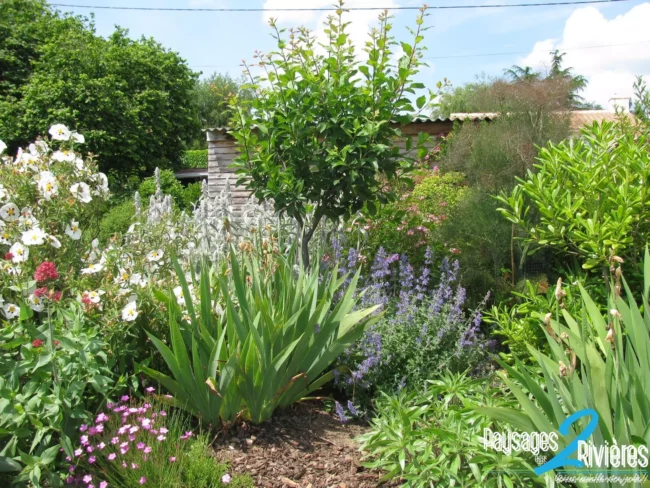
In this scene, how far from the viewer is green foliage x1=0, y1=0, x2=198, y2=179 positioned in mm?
18656

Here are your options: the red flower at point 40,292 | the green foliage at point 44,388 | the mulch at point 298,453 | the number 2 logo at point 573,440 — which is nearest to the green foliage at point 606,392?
the number 2 logo at point 573,440

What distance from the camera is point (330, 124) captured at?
3812 mm

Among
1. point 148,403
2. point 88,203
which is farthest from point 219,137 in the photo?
point 148,403

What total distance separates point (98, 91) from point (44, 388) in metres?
19.4

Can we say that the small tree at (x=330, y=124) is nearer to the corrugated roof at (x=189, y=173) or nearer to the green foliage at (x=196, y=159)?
the corrugated roof at (x=189, y=173)

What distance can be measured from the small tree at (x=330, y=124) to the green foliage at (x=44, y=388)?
1901 mm

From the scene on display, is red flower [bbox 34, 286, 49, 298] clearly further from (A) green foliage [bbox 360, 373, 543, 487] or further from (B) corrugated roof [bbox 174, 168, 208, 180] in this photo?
(B) corrugated roof [bbox 174, 168, 208, 180]

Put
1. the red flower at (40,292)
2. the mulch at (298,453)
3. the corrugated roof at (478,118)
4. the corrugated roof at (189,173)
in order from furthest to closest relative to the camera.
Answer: the corrugated roof at (189,173) → the corrugated roof at (478,118) → the mulch at (298,453) → the red flower at (40,292)

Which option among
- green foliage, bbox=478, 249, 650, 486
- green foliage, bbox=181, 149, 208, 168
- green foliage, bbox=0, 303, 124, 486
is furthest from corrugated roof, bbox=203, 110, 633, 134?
green foliage, bbox=181, 149, 208, 168

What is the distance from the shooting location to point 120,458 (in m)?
2.30

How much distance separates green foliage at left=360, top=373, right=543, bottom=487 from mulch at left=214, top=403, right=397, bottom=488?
4.6 inches

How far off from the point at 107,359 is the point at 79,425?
1.03 feet

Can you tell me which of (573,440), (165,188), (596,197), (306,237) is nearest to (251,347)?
(573,440)

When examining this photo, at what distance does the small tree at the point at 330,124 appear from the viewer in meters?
3.79
